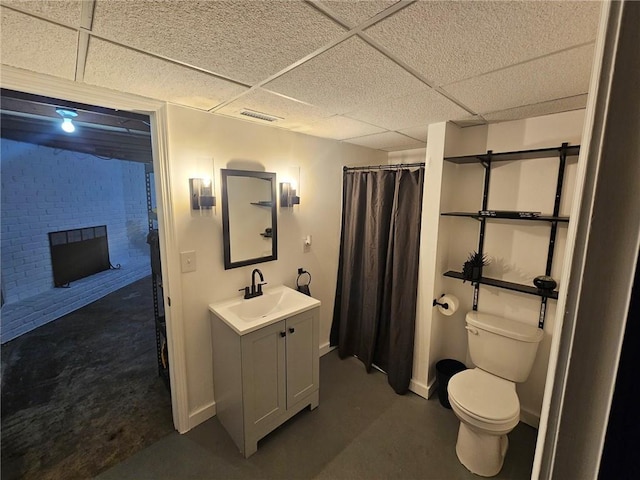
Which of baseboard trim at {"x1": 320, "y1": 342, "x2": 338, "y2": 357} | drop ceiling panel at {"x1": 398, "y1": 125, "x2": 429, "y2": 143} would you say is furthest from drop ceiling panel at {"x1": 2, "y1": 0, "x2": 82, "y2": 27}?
baseboard trim at {"x1": 320, "y1": 342, "x2": 338, "y2": 357}

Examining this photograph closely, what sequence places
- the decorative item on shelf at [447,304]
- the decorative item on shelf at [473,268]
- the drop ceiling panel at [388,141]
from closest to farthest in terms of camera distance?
1. the decorative item on shelf at [473,268]
2. the decorative item on shelf at [447,304]
3. the drop ceiling panel at [388,141]

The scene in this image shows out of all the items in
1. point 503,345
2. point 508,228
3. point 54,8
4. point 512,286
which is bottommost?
point 503,345

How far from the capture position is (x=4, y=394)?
2.34 meters

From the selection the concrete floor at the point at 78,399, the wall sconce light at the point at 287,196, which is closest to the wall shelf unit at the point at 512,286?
the wall sconce light at the point at 287,196

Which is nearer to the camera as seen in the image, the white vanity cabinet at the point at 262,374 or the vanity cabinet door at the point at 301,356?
the white vanity cabinet at the point at 262,374

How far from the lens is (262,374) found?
1.88 m

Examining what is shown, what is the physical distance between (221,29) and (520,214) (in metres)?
2.00

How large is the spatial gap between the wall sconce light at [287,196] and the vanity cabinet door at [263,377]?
1006mm

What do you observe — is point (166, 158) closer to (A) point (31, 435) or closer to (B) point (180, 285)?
(B) point (180, 285)

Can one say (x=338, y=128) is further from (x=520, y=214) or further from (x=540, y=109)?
(x=520, y=214)

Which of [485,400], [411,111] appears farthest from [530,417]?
[411,111]

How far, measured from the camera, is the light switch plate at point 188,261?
74.8 inches

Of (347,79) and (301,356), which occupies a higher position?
(347,79)

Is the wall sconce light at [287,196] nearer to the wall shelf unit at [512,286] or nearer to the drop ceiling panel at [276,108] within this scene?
the drop ceiling panel at [276,108]
